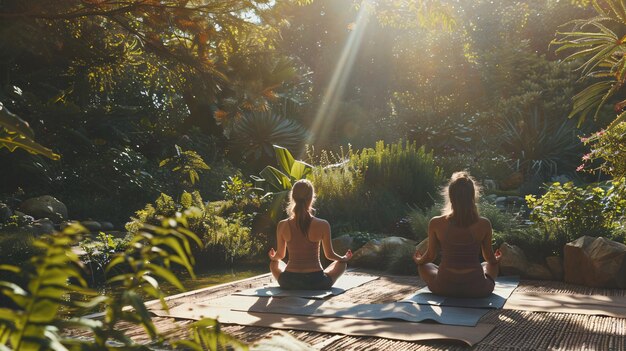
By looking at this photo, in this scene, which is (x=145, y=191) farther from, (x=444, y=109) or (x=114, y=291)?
(x=444, y=109)

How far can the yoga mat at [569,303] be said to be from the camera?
5.43 m

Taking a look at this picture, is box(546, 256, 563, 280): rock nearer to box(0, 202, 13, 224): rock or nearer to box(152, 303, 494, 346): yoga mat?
box(152, 303, 494, 346): yoga mat

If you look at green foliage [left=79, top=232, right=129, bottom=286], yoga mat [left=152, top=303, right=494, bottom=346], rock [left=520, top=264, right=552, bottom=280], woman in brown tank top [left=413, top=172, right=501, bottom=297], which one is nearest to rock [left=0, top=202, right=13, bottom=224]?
green foliage [left=79, top=232, right=129, bottom=286]

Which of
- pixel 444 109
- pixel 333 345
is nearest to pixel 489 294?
pixel 333 345

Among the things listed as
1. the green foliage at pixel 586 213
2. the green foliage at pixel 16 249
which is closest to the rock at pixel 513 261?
the green foliage at pixel 586 213

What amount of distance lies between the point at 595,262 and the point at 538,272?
75 cm

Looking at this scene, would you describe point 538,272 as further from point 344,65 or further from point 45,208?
point 344,65

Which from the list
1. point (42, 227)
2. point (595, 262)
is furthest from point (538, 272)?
point (42, 227)

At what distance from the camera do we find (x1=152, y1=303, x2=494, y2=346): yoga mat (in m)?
4.51

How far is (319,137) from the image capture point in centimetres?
2009

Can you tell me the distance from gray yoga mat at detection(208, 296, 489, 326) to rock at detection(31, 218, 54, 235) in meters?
5.46

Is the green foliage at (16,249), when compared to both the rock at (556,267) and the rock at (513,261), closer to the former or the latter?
the rock at (513,261)

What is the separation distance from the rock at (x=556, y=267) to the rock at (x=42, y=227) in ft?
23.4

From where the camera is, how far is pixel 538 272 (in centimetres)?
749
